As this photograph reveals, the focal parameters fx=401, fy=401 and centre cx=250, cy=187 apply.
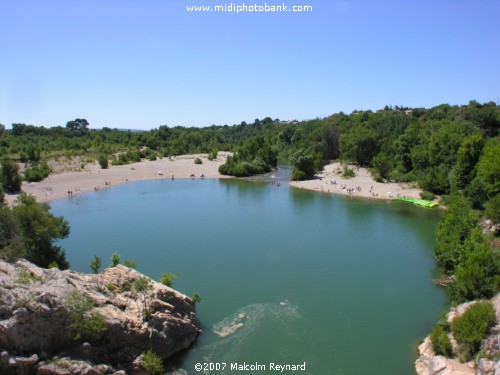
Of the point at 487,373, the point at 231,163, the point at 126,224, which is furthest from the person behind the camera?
the point at 231,163

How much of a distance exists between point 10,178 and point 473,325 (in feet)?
245

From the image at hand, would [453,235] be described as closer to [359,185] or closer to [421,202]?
[421,202]

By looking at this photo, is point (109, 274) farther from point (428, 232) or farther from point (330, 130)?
point (330, 130)

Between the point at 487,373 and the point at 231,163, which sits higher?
the point at 231,163

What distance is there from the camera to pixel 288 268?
37594mm

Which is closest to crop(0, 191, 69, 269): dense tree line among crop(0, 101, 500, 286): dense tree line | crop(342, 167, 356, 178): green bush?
crop(0, 101, 500, 286): dense tree line

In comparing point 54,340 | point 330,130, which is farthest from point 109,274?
point 330,130

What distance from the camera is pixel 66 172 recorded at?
321 feet

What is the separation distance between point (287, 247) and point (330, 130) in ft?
246

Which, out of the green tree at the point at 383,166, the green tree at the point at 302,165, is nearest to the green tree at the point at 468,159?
the green tree at the point at 383,166

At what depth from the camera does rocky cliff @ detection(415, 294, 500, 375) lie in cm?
1942

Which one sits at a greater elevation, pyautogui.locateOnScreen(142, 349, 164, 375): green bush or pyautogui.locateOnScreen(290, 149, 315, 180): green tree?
pyautogui.locateOnScreen(290, 149, 315, 180): green tree

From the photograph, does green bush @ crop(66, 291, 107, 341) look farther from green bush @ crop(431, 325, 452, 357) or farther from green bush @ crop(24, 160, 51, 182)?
green bush @ crop(24, 160, 51, 182)

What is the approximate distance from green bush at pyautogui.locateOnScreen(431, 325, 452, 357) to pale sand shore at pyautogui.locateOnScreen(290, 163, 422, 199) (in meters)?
49.6
